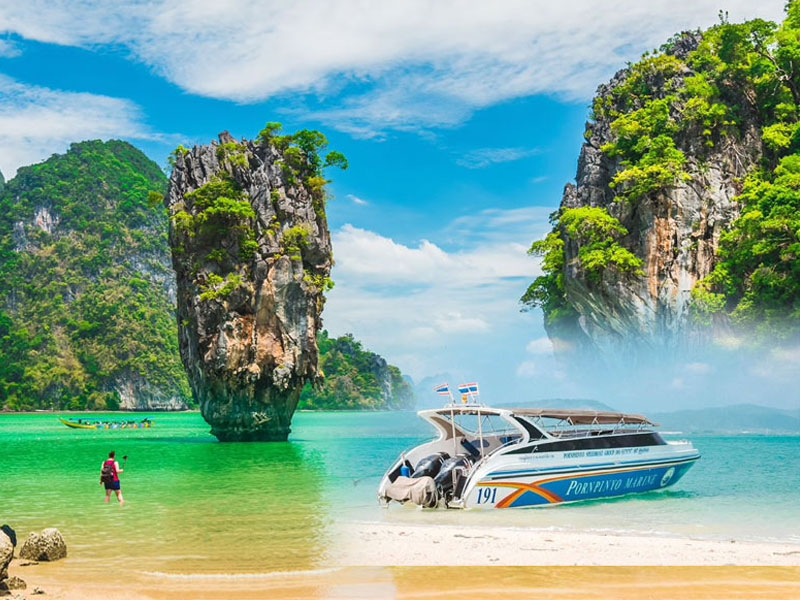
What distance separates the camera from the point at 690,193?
47344 millimetres

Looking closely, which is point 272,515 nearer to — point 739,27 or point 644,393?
point 644,393

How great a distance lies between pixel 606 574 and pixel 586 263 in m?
39.6

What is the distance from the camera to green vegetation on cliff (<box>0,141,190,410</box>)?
397ft

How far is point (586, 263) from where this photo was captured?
48188mm

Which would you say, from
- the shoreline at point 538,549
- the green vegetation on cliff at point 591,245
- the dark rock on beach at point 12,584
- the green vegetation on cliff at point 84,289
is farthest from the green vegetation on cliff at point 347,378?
the dark rock on beach at point 12,584

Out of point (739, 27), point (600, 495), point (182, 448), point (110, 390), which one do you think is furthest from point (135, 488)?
point (110, 390)

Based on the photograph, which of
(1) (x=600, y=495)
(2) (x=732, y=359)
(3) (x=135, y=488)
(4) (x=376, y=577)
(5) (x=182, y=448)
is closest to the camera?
(4) (x=376, y=577)

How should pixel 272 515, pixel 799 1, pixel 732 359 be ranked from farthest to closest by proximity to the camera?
pixel 799 1
pixel 732 359
pixel 272 515

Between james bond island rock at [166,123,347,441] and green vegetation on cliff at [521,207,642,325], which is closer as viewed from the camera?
james bond island rock at [166,123,347,441]

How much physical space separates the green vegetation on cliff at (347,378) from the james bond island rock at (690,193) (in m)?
116

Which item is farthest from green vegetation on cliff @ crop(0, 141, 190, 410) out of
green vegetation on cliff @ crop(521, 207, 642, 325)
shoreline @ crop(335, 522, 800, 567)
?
shoreline @ crop(335, 522, 800, 567)

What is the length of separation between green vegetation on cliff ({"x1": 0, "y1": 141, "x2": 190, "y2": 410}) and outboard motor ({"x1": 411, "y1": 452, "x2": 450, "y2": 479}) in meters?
115

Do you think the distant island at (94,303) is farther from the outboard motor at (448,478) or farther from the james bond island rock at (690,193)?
the outboard motor at (448,478)

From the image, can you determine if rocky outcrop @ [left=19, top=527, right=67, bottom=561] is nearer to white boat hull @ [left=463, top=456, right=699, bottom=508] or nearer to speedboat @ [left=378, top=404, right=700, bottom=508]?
speedboat @ [left=378, top=404, right=700, bottom=508]
